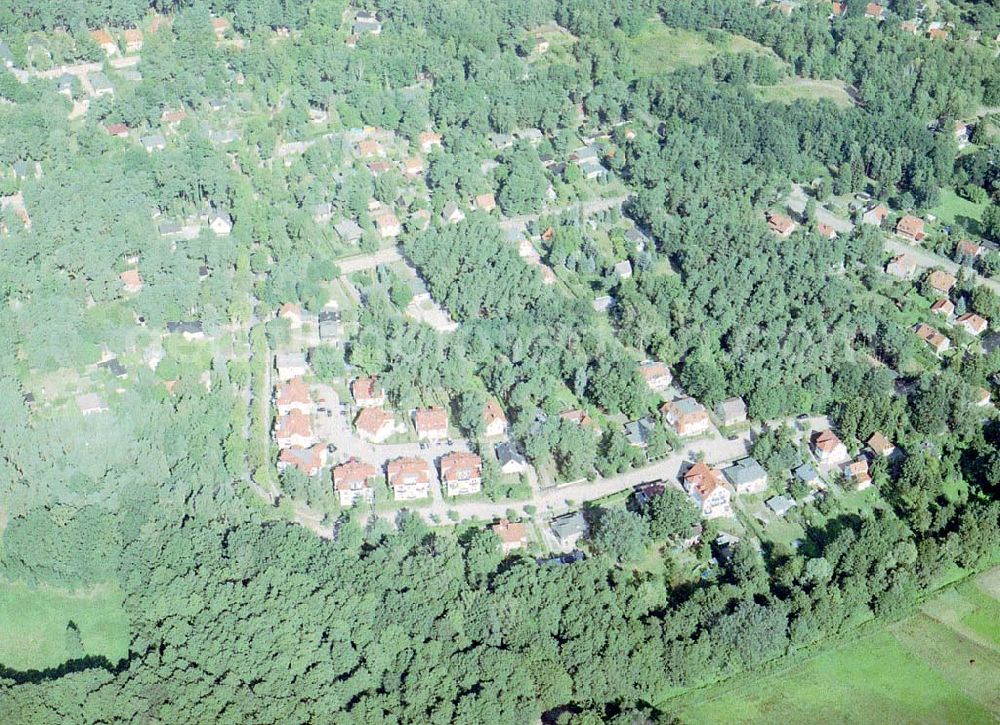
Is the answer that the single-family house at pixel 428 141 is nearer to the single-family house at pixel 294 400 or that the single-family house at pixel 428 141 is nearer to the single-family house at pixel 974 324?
the single-family house at pixel 294 400

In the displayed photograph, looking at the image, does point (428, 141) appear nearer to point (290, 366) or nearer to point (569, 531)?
point (290, 366)

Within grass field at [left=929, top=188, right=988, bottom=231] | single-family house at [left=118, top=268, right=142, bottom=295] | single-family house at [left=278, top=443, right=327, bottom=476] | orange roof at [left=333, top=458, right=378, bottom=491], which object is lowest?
single-family house at [left=118, top=268, right=142, bottom=295]

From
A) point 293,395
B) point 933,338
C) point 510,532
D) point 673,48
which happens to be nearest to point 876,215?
point 933,338

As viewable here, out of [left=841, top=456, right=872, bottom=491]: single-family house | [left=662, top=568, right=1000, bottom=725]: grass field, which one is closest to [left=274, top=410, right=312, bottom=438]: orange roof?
[left=662, top=568, right=1000, bottom=725]: grass field

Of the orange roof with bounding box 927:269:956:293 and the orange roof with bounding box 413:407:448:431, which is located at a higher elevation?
the orange roof with bounding box 927:269:956:293

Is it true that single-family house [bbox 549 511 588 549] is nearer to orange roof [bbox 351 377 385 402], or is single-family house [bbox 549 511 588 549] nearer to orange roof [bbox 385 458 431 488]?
orange roof [bbox 385 458 431 488]
